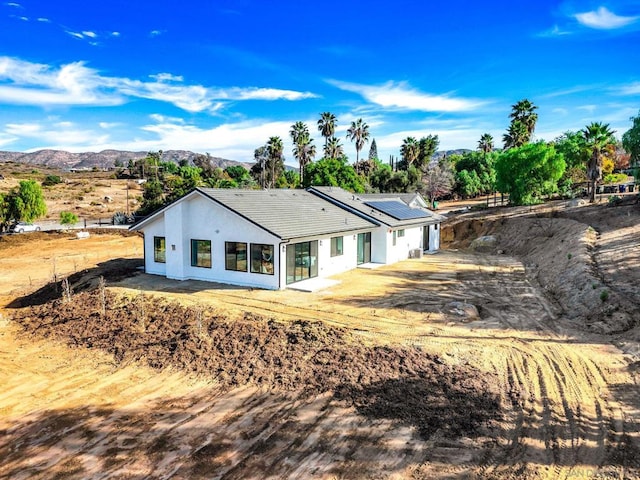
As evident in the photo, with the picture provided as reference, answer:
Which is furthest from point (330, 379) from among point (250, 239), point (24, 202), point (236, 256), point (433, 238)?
point (24, 202)

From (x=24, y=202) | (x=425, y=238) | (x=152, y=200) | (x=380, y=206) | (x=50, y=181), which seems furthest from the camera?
(x=50, y=181)

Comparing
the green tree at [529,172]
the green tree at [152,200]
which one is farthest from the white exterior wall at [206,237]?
the green tree at [152,200]

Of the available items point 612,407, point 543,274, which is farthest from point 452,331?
point 543,274

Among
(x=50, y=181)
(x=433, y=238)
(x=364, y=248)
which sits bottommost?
(x=364, y=248)

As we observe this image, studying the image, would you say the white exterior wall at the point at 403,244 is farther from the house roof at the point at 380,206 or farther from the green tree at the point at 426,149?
the green tree at the point at 426,149

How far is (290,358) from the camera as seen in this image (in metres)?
11.2

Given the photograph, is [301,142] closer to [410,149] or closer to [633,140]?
[410,149]

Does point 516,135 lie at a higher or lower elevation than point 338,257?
higher

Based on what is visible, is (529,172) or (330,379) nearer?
(330,379)

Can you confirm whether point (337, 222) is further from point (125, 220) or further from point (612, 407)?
point (125, 220)

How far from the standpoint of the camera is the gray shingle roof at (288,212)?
19.2m

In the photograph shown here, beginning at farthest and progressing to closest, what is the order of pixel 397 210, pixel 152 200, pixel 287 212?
pixel 152 200, pixel 397 210, pixel 287 212

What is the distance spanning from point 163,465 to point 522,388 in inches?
295

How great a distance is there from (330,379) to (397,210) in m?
20.4
